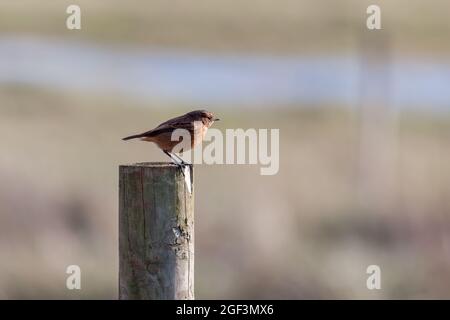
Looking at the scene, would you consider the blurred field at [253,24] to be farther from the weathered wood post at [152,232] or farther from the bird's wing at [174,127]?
the weathered wood post at [152,232]

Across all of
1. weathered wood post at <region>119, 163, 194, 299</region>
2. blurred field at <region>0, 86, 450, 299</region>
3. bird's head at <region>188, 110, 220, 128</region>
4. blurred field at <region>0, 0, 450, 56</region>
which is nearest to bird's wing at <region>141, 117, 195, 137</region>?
bird's head at <region>188, 110, 220, 128</region>

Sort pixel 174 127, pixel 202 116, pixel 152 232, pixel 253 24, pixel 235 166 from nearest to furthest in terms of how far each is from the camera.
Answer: pixel 152 232 < pixel 174 127 < pixel 202 116 < pixel 235 166 < pixel 253 24

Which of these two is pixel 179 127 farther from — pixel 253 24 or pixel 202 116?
pixel 253 24

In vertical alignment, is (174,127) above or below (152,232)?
above

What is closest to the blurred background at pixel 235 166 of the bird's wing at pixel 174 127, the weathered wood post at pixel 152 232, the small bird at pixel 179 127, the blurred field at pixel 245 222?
the blurred field at pixel 245 222

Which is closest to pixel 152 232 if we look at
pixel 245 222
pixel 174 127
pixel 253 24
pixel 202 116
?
pixel 174 127

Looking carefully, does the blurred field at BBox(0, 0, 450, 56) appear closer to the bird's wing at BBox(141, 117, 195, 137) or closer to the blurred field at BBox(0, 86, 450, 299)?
the blurred field at BBox(0, 86, 450, 299)
